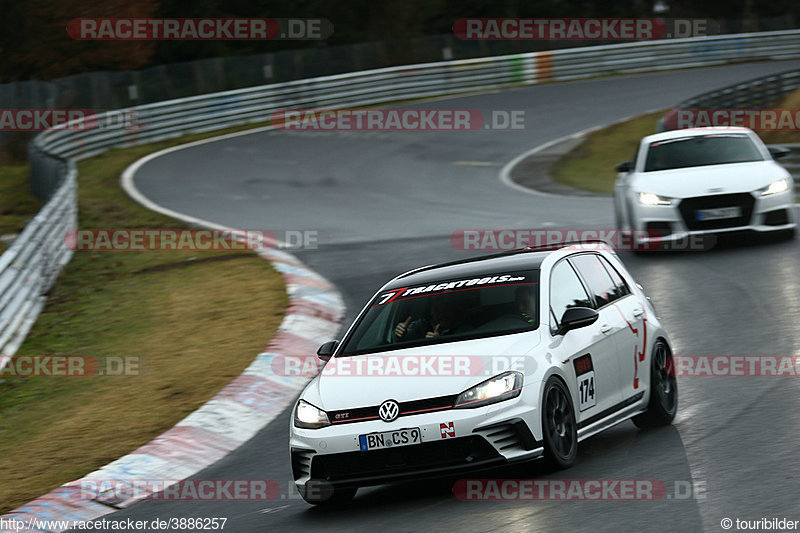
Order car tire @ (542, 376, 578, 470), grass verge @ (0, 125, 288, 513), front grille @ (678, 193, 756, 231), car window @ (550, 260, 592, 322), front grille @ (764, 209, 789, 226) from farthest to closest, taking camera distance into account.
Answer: front grille @ (764, 209, 789, 226) < front grille @ (678, 193, 756, 231) < grass verge @ (0, 125, 288, 513) < car window @ (550, 260, 592, 322) < car tire @ (542, 376, 578, 470)

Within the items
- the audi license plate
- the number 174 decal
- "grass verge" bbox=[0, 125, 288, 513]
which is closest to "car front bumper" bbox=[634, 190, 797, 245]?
"grass verge" bbox=[0, 125, 288, 513]

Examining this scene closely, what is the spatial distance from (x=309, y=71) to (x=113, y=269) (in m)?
26.3

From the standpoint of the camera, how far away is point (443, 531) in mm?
6668

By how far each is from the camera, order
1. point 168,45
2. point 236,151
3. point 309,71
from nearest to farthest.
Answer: point 236,151 → point 309,71 → point 168,45

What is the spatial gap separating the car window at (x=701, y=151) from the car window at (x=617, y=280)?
804 cm

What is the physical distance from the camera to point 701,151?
17250mm

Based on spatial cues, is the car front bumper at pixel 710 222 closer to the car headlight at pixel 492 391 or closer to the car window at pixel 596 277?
the car window at pixel 596 277

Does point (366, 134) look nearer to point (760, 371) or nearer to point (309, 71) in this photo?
point (309, 71)

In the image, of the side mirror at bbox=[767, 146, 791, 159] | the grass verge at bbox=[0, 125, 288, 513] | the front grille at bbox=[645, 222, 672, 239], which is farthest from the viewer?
the side mirror at bbox=[767, 146, 791, 159]

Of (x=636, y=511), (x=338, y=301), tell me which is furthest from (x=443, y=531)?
(x=338, y=301)

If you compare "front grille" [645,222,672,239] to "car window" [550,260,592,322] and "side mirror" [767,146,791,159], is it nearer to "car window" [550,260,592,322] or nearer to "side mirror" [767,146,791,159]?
"side mirror" [767,146,791,159]

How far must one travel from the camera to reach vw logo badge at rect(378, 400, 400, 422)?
7332 mm

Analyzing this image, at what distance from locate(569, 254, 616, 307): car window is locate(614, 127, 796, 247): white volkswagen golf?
7363 millimetres

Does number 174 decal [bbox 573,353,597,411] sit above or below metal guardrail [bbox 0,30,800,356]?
above
